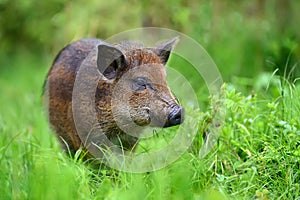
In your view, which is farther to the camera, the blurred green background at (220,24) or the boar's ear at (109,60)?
the blurred green background at (220,24)

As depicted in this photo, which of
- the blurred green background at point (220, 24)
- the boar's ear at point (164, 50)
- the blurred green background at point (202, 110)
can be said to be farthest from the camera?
the blurred green background at point (220, 24)

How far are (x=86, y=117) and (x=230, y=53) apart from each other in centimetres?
370

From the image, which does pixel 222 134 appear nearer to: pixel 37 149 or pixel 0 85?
pixel 37 149

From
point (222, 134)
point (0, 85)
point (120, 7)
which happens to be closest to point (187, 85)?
point (222, 134)

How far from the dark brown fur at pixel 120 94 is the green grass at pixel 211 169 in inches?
11.3

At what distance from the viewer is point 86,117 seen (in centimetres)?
441

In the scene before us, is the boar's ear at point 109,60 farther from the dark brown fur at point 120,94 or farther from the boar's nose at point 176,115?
the boar's nose at point 176,115

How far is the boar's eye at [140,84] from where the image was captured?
4125 millimetres

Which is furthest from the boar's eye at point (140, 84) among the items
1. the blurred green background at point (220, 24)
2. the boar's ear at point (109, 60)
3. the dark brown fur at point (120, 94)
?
the blurred green background at point (220, 24)

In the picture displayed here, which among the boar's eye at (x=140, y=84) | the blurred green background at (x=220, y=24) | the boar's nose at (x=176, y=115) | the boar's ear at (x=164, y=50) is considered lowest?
the blurred green background at (x=220, y=24)

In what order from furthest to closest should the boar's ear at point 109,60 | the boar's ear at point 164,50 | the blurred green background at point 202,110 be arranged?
the boar's ear at point 164,50 < the boar's ear at point 109,60 < the blurred green background at point 202,110

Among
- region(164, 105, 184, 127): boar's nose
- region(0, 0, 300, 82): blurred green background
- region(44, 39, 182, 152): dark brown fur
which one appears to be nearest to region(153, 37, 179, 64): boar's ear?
region(44, 39, 182, 152): dark brown fur

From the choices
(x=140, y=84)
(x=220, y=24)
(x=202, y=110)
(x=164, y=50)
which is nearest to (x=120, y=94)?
(x=140, y=84)

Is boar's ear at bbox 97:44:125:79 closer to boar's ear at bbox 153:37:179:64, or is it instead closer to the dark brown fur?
the dark brown fur
